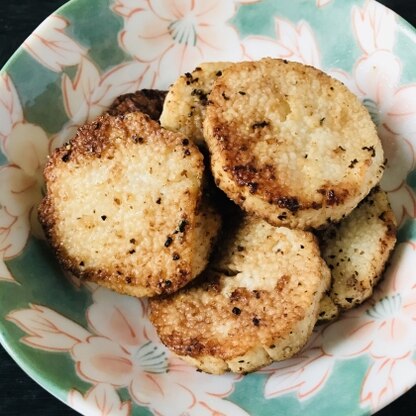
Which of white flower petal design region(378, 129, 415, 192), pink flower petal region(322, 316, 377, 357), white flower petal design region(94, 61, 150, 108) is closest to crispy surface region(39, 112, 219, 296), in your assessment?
white flower petal design region(94, 61, 150, 108)

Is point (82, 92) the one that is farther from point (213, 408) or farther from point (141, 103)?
point (213, 408)

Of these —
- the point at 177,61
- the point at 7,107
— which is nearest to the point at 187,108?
the point at 177,61

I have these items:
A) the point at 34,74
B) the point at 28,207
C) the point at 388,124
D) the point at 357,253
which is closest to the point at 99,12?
the point at 34,74

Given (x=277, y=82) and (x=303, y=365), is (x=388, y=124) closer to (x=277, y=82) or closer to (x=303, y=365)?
(x=277, y=82)

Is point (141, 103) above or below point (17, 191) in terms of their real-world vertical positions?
above

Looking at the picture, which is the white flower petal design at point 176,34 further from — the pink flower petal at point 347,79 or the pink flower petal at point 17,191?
the pink flower petal at point 17,191
